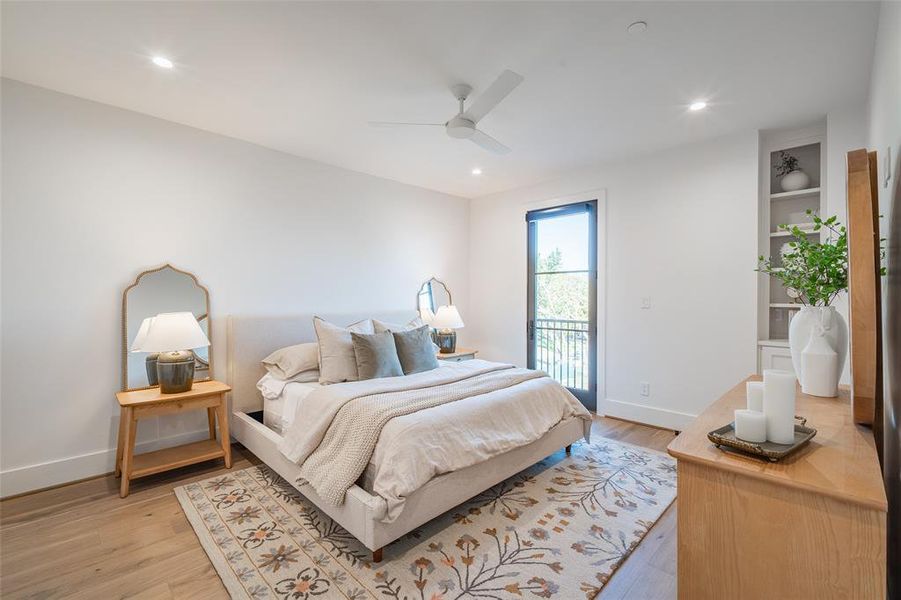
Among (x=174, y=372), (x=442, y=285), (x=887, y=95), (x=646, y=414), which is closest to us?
(x=887, y=95)

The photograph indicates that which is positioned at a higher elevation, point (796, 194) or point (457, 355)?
point (796, 194)

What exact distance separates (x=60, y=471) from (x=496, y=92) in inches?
149

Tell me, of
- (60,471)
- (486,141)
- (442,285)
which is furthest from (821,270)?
(60,471)

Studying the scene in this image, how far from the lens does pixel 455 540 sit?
83.6 inches

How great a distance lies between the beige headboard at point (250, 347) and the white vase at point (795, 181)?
4494 millimetres

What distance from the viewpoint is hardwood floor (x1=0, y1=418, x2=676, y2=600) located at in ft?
5.93

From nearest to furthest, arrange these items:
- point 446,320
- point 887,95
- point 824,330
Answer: point 824,330, point 887,95, point 446,320

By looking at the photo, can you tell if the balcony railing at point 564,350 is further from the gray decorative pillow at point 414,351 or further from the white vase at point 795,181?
the white vase at point 795,181

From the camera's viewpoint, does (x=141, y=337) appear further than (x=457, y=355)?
No

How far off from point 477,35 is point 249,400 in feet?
10.6

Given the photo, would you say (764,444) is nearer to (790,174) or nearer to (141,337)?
(790,174)

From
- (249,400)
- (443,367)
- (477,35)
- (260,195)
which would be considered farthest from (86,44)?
(443,367)

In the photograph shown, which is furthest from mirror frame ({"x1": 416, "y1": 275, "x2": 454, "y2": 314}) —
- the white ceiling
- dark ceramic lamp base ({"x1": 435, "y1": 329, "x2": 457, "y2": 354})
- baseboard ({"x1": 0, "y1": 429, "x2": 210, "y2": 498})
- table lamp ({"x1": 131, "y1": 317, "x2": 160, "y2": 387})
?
baseboard ({"x1": 0, "y1": 429, "x2": 210, "y2": 498})

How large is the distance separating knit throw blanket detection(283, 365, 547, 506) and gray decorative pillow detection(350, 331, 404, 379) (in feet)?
1.56
